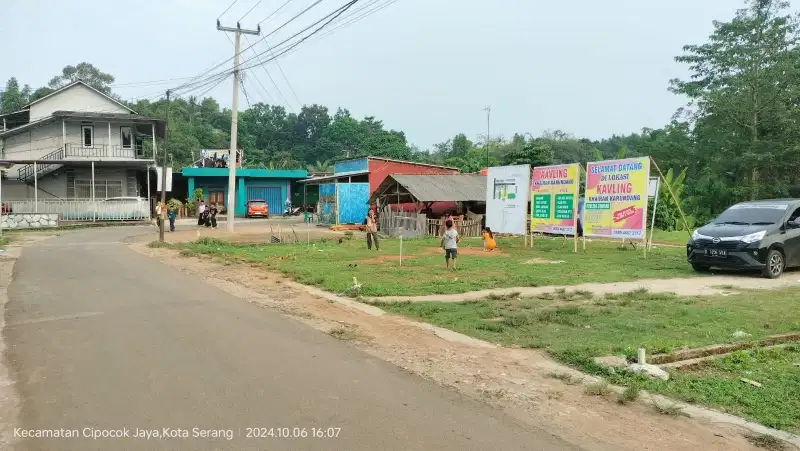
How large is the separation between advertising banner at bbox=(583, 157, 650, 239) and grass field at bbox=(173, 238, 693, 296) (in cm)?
84

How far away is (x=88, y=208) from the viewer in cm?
3591

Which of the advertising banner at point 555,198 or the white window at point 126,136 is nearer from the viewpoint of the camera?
the advertising banner at point 555,198

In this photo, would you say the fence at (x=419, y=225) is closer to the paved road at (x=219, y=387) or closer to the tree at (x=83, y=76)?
the paved road at (x=219, y=387)

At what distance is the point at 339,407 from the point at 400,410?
1.68 feet

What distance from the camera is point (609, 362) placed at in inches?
248

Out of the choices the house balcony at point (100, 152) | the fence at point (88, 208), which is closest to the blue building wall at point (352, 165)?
the house balcony at point (100, 152)

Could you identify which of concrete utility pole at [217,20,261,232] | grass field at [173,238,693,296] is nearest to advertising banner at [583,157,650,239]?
grass field at [173,238,693,296]

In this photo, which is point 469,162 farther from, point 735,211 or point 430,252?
point 735,211

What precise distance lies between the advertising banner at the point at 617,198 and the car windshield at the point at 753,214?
9.34 ft

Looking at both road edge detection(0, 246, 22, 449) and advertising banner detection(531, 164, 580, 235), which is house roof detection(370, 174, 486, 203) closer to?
advertising banner detection(531, 164, 580, 235)

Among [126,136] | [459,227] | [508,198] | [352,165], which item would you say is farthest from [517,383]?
[126,136]

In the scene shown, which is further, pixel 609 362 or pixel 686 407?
pixel 609 362

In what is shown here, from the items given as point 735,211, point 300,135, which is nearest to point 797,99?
point 735,211

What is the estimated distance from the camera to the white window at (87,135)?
4009 cm
